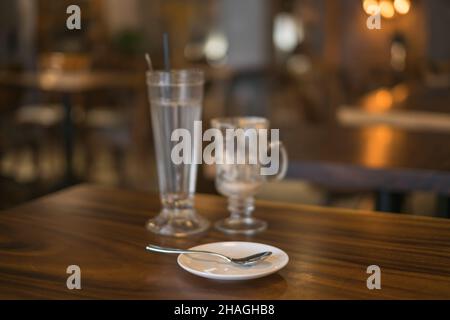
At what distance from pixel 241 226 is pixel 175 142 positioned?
172 mm

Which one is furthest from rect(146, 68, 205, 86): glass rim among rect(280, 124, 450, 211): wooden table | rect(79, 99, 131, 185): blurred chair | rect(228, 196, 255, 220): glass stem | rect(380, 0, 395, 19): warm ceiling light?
rect(79, 99, 131, 185): blurred chair

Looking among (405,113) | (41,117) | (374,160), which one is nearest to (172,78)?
(374,160)

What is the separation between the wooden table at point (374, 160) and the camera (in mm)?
1453

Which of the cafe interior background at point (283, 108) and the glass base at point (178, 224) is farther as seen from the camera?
the cafe interior background at point (283, 108)

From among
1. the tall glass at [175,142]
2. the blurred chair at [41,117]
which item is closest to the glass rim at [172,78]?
the tall glass at [175,142]

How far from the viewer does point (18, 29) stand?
7.25 meters

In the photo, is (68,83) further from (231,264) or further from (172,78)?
(231,264)

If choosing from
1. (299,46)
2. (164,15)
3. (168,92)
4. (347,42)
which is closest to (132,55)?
(347,42)

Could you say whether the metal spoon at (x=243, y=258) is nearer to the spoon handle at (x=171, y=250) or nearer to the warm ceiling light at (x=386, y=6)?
the spoon handle at (x=171, y=250)

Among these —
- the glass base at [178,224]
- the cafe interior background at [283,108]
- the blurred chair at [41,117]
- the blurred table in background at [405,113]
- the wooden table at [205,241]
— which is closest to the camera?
the wooden table at [205,241]

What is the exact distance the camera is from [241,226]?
1035 mm

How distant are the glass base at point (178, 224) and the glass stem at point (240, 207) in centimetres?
5
